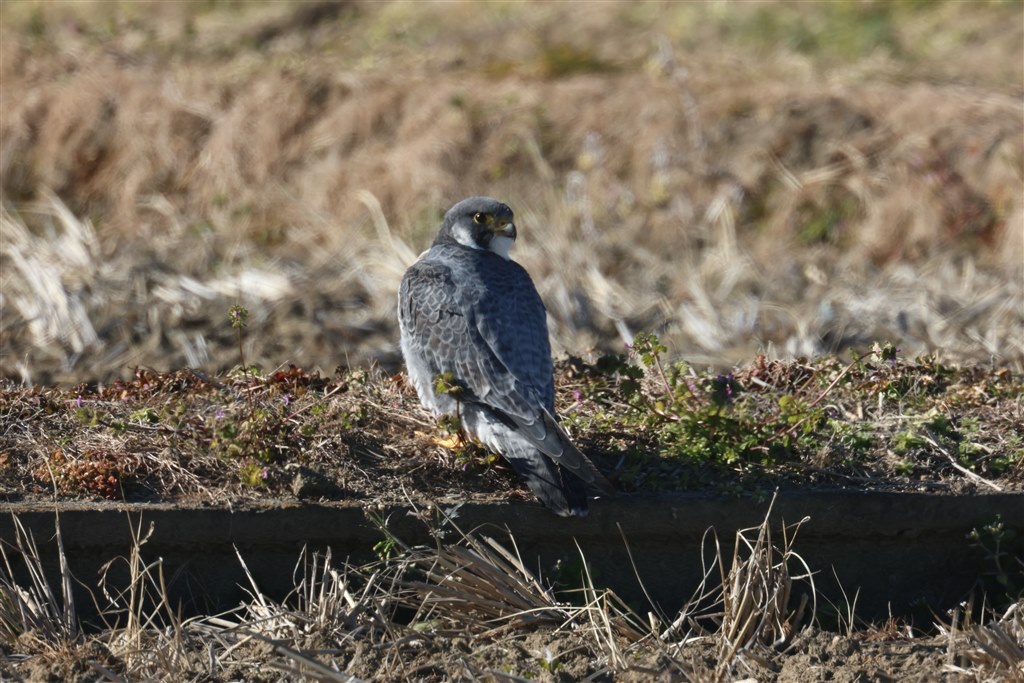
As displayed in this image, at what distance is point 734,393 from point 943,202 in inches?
196

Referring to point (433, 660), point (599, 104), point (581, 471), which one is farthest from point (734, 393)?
point (599, 104)

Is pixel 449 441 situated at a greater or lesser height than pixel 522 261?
greater

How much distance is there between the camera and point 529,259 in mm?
8250

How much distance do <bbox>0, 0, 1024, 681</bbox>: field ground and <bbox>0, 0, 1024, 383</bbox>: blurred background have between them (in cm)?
3

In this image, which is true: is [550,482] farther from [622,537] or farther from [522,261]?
[522,261]

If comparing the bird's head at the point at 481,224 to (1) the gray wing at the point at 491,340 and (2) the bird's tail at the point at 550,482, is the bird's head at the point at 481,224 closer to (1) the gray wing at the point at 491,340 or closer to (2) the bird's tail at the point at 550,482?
(1) the gray wing at the point at 491,340

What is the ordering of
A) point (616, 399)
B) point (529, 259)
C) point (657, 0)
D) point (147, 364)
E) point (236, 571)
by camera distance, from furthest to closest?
point (657, 0)
point (529, 259)
point (147, 364)
point (616, 399)
point (236, 571)

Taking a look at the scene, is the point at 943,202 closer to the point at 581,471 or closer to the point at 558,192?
the point at 558,192

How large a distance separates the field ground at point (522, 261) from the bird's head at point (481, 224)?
2.00 feet

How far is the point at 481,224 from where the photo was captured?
4965mm

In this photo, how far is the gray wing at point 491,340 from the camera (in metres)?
4.14

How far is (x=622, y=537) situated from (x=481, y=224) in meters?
1.44

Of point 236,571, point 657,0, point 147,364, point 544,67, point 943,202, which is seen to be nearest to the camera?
point 236,571

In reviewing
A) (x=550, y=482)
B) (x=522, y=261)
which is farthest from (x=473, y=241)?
(x=522, y=261)
